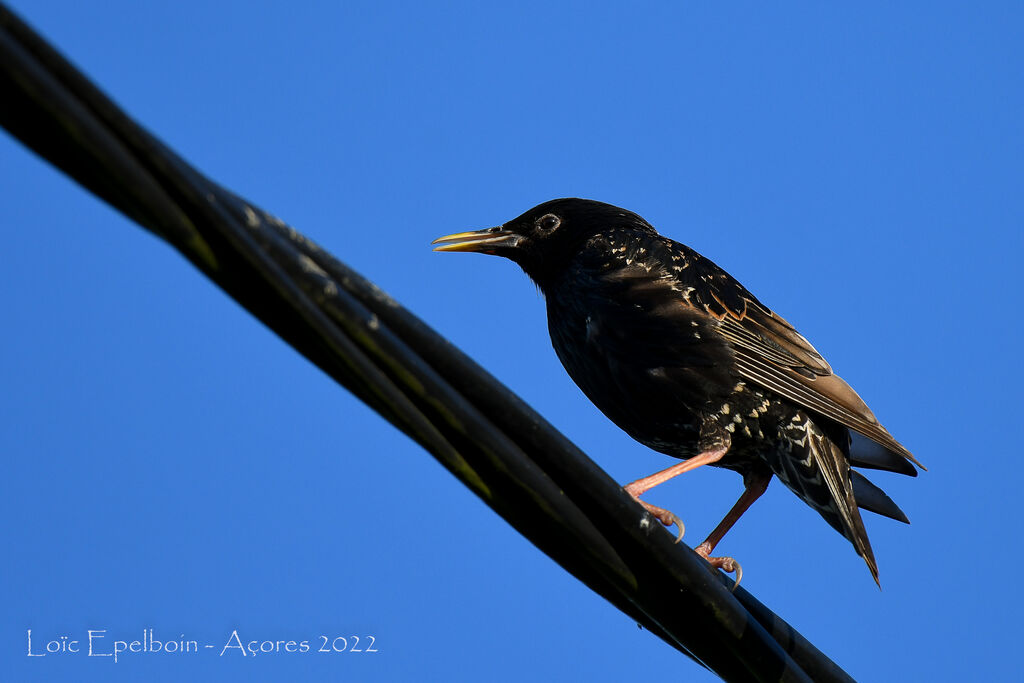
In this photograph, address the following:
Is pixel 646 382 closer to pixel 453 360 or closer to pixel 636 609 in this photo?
pixel 636 609

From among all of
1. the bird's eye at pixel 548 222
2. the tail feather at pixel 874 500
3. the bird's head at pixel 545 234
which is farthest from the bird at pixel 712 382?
the bird's eye at pixel 548 222

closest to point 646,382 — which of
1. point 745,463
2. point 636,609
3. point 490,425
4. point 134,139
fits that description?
point 745,463

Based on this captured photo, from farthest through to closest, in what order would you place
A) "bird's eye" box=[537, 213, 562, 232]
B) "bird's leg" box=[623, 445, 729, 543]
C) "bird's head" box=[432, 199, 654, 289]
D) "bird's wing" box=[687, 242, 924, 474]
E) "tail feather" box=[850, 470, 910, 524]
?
"bird's eye" box=[537, 213, 562, 232] → "bird's head" box=[432, 199, 654, 289] → "tail feather" box=[850, 470, 910, 524] → "bird's wing" box=[687, 242, 924, 474] → "bird's leg" box=[623, 445, 729, 543]

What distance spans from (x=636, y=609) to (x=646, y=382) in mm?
2350

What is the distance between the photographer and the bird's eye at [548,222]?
21.1 ft

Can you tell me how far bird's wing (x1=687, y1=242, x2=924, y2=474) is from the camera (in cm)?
505

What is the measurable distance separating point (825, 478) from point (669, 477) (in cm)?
81

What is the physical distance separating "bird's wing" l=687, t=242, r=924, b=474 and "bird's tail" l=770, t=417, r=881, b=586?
18 cm

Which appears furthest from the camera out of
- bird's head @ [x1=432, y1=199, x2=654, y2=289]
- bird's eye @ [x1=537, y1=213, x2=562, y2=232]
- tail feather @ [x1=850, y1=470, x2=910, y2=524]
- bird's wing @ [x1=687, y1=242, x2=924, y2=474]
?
bird's eye @ [x1=537, y1=213, x2=562, y2=232]

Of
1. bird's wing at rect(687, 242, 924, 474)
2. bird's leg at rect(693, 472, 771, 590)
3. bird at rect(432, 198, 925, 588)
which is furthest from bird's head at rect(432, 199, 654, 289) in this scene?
bird's leg at rect(693, 472, 771, 590)

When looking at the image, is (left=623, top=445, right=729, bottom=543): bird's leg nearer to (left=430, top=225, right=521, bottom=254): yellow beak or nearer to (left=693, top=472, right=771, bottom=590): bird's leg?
(left=693, top=472, right=771, bottom=590): bird's leg

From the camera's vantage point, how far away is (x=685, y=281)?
537cm

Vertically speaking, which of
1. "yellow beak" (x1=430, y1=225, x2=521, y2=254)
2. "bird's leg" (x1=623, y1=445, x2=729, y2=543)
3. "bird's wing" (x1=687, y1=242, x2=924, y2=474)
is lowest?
"bird's leg" (x1=623, y1=445, x2=729, y2=543)

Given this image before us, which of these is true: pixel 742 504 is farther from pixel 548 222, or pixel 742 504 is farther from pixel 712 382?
pixel 548 222
